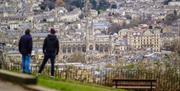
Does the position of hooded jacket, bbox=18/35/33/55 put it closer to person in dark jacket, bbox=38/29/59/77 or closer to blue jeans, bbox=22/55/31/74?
blue jeans, bbox=22/55/31/74

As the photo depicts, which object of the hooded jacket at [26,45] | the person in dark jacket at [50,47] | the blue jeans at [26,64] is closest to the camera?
the blue jeans at [26,64]

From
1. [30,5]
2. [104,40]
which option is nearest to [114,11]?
[30,5]

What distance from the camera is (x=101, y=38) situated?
42.8m

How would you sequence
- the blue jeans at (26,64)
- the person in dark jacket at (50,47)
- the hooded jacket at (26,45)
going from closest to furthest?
the blue jeans at (26,64)
the person in dark jacket at (50,47)
the hooded jacket at (26,45)

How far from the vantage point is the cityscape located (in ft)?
44.2

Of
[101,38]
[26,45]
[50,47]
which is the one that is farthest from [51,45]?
[101,38]

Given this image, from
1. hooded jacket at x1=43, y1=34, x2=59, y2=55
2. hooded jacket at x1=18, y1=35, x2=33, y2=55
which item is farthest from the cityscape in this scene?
hooded jacket at x1=43, y1=34, x2=59, y2=55

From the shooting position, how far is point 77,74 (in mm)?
13625

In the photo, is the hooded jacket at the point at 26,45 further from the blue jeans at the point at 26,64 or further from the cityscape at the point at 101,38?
the cityscape at the point at 101,38

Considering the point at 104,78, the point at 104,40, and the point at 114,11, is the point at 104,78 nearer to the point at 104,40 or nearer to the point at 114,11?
the point at 104,40

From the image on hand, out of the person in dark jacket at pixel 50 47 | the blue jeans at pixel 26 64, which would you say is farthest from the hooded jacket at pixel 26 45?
A: the person in dark jacket at pixel 50 47

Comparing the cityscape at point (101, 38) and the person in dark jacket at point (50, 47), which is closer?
the person in dark jacket at point (50, 47)

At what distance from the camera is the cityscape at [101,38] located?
13477mm

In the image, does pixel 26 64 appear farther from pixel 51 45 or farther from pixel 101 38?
pixel 101 38
